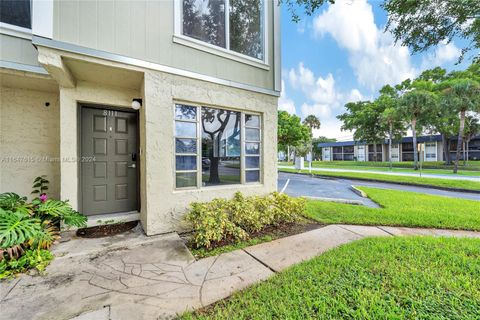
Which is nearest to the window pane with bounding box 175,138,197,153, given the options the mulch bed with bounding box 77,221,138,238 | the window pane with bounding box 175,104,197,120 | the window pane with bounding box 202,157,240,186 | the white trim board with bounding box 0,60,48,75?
the window pane with bounding box 202,157,240,186

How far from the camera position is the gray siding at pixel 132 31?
9.96 ft

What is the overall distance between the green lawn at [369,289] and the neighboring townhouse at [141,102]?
234cm

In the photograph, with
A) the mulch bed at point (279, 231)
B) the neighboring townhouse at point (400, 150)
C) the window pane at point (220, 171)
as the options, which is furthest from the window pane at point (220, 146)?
the neighboring townhouse at point (400, 150)

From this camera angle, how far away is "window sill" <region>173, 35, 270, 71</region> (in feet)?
12.8

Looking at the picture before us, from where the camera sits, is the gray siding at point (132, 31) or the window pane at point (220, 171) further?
the window pane at point (220, 171)

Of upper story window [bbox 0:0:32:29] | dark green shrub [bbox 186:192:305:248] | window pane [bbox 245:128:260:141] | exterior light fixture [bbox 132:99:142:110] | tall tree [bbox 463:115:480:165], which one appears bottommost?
dark green shrub [bbox 186:192:305:248]

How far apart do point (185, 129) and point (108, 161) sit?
6.17 ft

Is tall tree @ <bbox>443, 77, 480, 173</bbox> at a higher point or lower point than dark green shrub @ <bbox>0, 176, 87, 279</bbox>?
higher

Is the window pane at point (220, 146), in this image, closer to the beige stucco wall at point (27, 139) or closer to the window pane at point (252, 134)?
the window pane at point (252, 134)

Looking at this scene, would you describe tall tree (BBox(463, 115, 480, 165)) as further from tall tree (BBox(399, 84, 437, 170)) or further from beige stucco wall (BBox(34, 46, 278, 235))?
beige stucco wall (BBox(34, 46, 278, 235))

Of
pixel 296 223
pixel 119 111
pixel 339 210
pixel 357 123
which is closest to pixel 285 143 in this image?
pixel 339 210

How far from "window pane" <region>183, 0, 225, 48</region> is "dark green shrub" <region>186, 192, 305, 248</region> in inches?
137

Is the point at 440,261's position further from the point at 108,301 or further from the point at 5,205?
the point at 5,205

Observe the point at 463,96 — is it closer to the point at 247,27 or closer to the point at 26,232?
the point at 247,27
